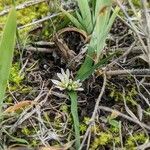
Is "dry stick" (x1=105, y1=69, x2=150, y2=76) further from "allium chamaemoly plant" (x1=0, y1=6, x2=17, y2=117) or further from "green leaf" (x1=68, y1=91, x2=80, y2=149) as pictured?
"allium chamaemoly plant" (x1=0, y1=6, x2=17, y2=117)

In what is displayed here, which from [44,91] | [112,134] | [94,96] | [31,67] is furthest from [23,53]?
[112,134]

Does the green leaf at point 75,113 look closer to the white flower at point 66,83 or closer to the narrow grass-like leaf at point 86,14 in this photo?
the white flower at point 66,83

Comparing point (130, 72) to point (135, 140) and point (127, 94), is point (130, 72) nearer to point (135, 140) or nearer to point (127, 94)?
point (127, 94)

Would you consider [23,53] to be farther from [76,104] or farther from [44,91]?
[76,104]

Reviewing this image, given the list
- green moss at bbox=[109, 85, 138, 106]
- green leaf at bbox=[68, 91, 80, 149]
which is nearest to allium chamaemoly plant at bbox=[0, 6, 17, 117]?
green leaf at bbox=[68, 91, 80, 149]

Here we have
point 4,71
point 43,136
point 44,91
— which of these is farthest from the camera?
point 44,91

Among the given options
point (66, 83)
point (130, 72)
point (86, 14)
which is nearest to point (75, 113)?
point (66, 83)
